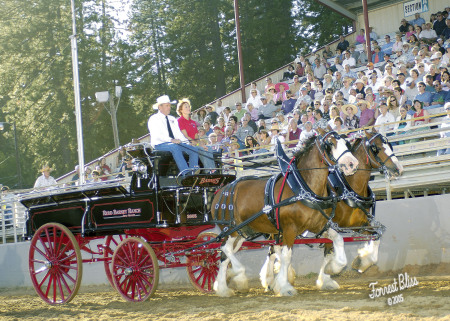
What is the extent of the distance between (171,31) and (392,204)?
31391 millimetres

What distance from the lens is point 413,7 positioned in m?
21.8

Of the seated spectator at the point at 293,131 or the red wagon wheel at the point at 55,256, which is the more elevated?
the seated spectator at the point at 293,131

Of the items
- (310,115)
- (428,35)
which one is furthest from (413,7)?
(310,115)

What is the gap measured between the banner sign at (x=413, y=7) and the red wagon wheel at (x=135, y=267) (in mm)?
15099

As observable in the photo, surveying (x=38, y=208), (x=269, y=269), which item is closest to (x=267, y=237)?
(x=269, y=269)

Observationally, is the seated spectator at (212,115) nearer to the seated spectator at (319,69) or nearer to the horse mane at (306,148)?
the seated spectator at (319,69)

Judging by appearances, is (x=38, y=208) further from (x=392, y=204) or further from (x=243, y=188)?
(x=392, y=204)

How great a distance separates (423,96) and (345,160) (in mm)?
5332

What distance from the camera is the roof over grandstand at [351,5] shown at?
2242cm

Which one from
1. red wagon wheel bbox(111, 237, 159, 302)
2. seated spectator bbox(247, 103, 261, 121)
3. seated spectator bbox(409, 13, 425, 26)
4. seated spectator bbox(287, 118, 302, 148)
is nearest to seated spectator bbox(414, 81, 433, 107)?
seated spectator bbox(287, 118, 302, 148)

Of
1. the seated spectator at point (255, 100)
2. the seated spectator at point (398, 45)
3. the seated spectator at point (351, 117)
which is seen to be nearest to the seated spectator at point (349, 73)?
the seated spectator at point (398, 45)

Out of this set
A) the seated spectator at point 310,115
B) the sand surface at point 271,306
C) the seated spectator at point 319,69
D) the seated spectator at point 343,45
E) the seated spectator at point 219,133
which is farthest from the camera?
the seated spectator at point 343,45

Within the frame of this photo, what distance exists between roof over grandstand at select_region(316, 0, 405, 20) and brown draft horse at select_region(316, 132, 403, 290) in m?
13.9

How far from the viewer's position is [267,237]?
10.1m
